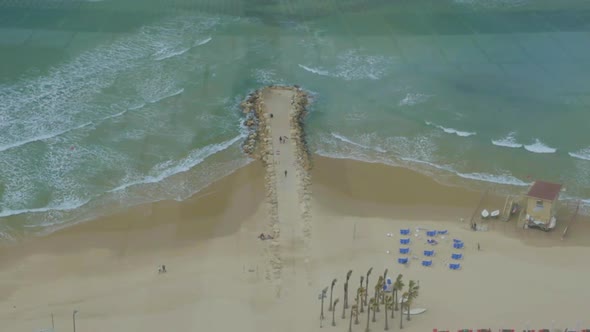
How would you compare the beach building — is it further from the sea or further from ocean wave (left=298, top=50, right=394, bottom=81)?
ocean wave (left=298, top=50, right=394, bottom=81)

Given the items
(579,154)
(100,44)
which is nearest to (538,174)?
(579,154)

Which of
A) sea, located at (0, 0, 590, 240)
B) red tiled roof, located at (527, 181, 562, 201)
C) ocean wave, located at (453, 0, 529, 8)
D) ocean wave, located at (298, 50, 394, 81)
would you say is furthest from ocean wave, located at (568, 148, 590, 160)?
ocean wave, located at (453, 0, 529, 8)

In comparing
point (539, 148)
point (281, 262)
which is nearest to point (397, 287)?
point (281, 262)

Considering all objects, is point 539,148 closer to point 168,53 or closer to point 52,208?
point 168,53

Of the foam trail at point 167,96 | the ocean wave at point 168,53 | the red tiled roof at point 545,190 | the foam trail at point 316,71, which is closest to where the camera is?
the red tiled roof at point 545,190

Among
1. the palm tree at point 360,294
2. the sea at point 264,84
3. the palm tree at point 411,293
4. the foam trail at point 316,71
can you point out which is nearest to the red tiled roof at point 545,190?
the sea at point 264,84

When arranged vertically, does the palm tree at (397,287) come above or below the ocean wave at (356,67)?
below

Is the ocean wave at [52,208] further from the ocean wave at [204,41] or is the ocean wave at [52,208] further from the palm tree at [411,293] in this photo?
the ocean wave at [204,41]
